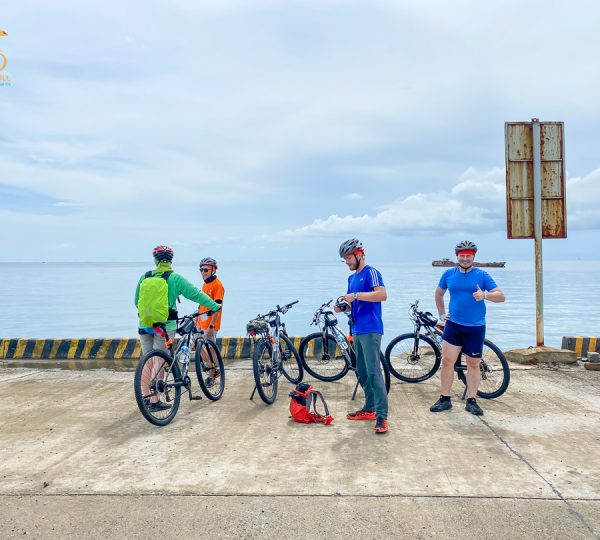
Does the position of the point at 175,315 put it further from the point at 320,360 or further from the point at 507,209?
the point at 507,209

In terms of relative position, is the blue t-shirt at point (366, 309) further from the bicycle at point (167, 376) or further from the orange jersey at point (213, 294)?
the orange jersey at point (213, 294)

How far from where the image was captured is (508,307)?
1610 inches

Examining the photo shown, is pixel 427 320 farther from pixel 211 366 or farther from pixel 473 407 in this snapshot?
pixel 211 366

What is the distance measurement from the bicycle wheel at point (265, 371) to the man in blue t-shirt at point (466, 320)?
2095 millimetres

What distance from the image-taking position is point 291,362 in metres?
8.05

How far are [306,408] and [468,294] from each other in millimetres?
2354

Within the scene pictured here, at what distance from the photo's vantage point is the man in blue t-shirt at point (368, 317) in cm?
542

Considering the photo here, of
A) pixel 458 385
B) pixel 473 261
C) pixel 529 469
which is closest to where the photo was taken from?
pixel 529 469

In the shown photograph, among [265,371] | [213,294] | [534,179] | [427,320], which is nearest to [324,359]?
[265,371]

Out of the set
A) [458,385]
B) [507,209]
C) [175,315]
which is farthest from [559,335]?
[175,315]

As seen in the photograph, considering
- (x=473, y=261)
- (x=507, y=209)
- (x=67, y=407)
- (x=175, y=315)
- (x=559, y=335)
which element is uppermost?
(x=507, y=209)

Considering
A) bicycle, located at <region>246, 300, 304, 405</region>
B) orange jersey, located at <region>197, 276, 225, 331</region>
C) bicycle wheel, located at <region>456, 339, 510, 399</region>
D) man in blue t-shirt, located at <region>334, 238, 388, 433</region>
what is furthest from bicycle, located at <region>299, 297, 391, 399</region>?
man in blue t-shirt, located at <region>334, 238, 388, 433</region>

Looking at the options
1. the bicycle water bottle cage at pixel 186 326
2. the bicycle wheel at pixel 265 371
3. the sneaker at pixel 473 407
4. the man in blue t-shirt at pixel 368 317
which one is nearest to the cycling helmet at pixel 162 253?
the bicycle water bottle cage at pixel 186 326

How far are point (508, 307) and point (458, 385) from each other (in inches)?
1435
